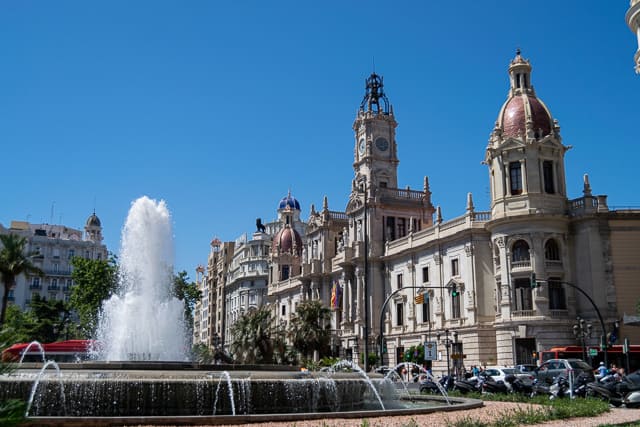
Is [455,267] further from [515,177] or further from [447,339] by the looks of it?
[515,177]

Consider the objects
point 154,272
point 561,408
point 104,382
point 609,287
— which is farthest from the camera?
point 609,287

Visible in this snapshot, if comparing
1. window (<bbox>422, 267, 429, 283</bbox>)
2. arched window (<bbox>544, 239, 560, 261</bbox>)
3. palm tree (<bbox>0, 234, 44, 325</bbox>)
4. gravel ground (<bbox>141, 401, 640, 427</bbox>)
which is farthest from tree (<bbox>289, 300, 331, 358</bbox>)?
gravel ground (<bbox>141, 401, 640, 427</bbox>)

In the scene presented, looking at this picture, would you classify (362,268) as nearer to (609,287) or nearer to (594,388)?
(609,287)

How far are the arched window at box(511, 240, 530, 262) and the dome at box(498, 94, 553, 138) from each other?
8.16 m

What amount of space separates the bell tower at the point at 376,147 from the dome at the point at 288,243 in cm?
2201

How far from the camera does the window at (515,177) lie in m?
47.1

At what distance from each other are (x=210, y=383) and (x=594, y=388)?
1487cm

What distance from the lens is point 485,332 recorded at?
48594 millimetres

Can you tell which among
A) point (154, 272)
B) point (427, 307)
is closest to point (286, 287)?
point (427, 307)

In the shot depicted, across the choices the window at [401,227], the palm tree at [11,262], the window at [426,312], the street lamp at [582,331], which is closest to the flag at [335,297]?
the window at [401,227]

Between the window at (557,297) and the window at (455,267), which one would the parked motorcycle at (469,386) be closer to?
the window at (557,297)

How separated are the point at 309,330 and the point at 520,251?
1906 centimetres

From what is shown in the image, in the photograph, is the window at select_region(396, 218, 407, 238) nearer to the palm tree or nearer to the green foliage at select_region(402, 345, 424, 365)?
the green foliage at select_region(402, 345, 424, 365)

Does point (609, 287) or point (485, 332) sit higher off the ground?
point (609, 287)
